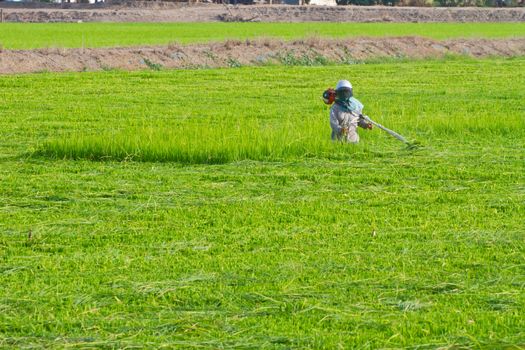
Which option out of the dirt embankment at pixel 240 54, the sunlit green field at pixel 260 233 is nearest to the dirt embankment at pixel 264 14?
the dirt embankment at pixel 240 54

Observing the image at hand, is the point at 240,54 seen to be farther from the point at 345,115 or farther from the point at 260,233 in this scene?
the point at 260,233

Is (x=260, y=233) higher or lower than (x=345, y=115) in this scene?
lower

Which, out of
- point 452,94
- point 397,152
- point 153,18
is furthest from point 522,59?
point 153,18

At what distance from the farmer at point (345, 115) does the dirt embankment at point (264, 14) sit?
163 ft

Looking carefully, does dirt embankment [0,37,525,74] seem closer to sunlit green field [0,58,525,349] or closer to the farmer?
sunlit green field [0,58,525,349]

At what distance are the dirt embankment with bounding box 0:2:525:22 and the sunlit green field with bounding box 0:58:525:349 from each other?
152ft

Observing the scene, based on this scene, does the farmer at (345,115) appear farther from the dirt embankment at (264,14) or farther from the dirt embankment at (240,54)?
the dirt embankment at (264,14)

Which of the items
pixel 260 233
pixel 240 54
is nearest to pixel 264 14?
pixel 240 54

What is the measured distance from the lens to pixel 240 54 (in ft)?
92.2

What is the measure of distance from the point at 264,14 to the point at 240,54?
115ft

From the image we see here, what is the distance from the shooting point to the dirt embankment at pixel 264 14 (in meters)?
60.9

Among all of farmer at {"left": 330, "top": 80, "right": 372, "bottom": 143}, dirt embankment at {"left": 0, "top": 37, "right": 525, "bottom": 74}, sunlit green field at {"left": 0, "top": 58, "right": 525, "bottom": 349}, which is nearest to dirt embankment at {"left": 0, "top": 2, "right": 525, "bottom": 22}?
dirt embankment at {"left": 0, "top": 37, "right": 525, "bottom": 74}

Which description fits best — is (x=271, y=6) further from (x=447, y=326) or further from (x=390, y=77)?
(x=447, y=326)

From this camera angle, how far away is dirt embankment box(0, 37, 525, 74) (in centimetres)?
2552
